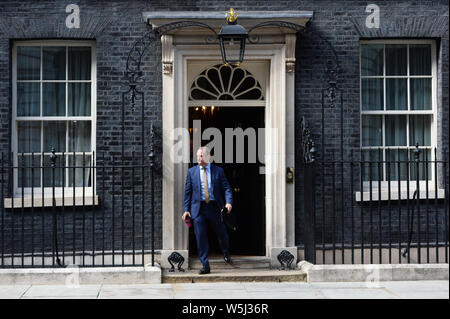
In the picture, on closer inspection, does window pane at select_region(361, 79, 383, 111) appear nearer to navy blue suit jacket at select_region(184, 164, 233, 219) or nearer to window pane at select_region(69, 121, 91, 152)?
navy blue suit jacket at select_region(184, 164, 233, 219)

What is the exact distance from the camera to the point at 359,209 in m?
10.6

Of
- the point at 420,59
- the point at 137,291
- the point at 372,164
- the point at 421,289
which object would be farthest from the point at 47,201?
the point at 420,59

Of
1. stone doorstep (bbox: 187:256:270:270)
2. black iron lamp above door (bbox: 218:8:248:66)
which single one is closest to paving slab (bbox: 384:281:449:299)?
stone doorstep (bbox: 187:256:270:270)

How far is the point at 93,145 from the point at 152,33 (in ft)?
6.18

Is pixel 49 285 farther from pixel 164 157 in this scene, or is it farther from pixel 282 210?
pixel 282 210

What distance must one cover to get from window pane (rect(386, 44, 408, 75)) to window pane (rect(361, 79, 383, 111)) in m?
0.25

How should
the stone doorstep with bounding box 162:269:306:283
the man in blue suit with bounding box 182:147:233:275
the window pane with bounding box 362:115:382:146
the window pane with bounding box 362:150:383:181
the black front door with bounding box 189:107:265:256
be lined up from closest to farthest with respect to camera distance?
the stone doorstep with bounding box 162:269:306:283, the man in blue suit with bounding box 182:147:233:275, the window pane with bounding box 362:150:383:181, the window pane with bounding box 362:115:382:146, the black front door with bounding box 189:107:265:256

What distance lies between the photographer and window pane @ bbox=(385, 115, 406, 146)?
1092cm

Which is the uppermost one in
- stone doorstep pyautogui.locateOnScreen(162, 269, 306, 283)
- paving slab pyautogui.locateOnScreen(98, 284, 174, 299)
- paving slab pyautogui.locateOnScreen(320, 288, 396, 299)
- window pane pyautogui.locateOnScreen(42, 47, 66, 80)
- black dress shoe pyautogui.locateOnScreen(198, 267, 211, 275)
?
window pane pyautogui.locateOnScreen(42, 47, 66, 80)

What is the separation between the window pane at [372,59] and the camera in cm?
1084

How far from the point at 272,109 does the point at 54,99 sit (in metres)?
3.28

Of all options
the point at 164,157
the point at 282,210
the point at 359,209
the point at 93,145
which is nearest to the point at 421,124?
the point at 359,209

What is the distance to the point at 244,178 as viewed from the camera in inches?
448

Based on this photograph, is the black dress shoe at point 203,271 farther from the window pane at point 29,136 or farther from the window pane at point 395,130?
the window pane at point 395,130
